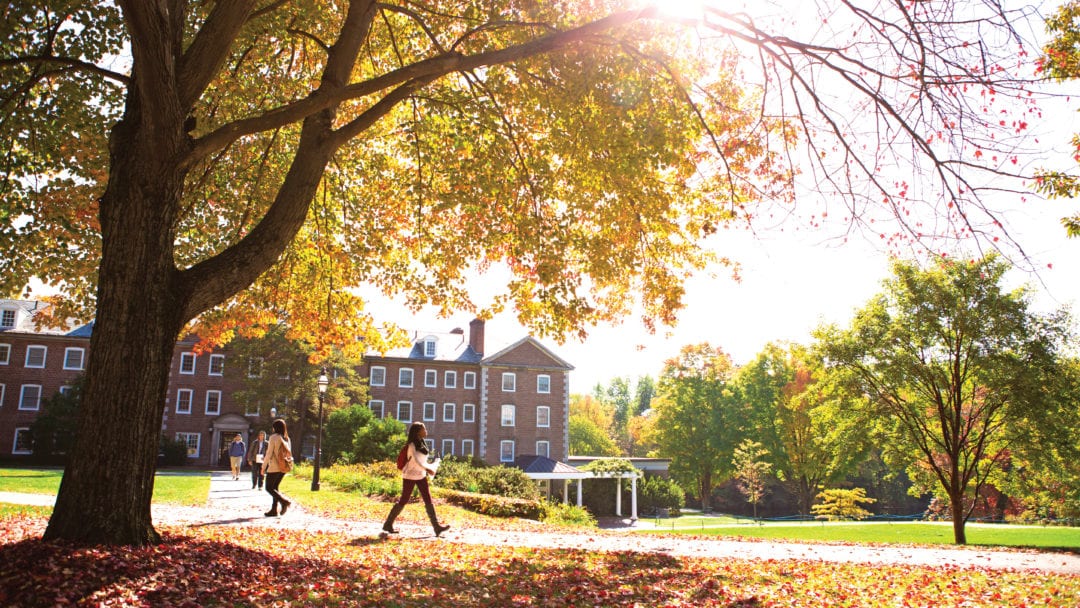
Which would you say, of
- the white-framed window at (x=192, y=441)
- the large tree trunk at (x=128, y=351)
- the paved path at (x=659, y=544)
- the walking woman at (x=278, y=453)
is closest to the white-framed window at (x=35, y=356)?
the white-framed window at (x=192, y=441)

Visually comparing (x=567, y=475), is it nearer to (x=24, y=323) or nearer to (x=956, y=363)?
(x=956, y=363)

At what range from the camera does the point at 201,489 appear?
63.7ft

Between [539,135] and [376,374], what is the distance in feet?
134

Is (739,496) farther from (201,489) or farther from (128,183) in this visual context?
(128,183)

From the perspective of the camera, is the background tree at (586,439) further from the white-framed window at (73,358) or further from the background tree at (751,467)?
the white-framed window at (73,358)

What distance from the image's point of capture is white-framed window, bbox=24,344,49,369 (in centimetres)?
4234

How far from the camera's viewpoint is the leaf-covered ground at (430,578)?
16.9ft

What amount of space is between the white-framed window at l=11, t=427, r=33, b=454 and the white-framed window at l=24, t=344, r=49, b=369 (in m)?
3.96

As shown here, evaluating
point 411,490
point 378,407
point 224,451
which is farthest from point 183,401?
point 411,490

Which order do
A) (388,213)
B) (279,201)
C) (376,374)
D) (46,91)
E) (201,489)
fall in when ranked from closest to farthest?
(279,201) < (46,91) < (388,213) < (201,489) < (376,374)

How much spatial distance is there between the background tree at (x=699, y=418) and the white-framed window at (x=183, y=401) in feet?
111

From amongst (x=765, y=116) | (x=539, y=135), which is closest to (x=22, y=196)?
(x=539, y=135)

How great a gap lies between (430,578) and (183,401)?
1725 inches

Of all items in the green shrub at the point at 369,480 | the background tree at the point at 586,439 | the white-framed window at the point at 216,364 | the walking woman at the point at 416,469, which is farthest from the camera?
the background tree at the point at 586,439
